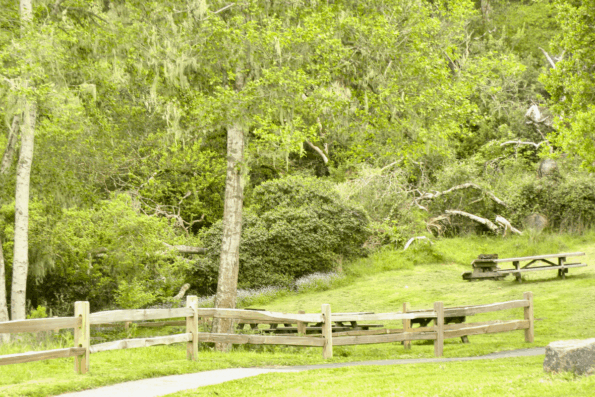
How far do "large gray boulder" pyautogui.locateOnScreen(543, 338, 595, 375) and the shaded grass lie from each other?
0.14 m

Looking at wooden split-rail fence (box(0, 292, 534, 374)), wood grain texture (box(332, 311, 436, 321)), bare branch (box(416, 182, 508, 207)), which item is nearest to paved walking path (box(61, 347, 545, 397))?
wooden split-rail fence (box(0, 292, 534, 374))

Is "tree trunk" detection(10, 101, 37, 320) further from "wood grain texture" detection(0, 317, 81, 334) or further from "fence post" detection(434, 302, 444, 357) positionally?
"fence post" detection(434, 302, 444, 357)

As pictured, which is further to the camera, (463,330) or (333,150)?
(333,150)

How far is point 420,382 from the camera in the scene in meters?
8.59

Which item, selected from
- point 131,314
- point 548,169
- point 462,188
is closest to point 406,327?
point 131,314

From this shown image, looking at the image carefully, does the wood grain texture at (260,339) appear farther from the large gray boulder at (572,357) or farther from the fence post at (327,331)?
the large gray boulder at (572,357)

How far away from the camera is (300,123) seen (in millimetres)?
16516

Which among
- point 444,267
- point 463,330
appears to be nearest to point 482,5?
point 444,267

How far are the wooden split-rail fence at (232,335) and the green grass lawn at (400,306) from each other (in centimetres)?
36

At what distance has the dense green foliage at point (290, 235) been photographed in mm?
25906

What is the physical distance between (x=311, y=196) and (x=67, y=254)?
1085 cm

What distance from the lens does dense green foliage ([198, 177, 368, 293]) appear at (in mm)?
25906

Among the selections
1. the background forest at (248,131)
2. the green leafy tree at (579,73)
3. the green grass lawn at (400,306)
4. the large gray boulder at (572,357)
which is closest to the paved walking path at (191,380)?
the green grass lawn at (400,306)

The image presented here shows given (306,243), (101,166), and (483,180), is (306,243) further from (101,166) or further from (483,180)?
(483,180)
